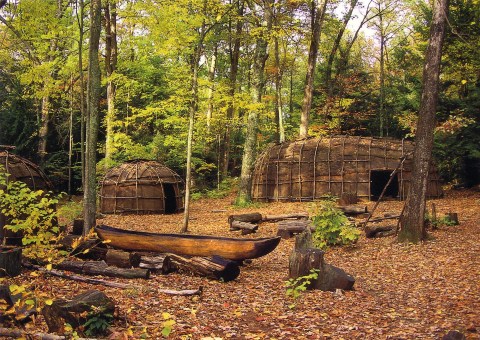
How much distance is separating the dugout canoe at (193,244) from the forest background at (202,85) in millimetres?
6360

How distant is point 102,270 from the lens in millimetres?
7684

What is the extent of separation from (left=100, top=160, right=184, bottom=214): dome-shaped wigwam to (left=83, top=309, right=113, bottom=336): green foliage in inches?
633

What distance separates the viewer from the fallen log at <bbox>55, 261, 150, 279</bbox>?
763 centimetres

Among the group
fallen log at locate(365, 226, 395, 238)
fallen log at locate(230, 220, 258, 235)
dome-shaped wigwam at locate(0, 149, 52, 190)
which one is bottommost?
fallen log at locate(230, 220, 258, 235)

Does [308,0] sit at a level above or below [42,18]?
above

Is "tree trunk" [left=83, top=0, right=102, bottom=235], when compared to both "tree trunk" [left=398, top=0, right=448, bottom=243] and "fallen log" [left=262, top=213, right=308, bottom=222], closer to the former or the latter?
"fallen log" [left=262, top=213, right=308, bottom=222]

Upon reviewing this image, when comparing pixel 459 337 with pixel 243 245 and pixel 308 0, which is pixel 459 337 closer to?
pixel 243 245

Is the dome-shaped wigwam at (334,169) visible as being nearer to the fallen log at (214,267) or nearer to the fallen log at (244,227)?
the fallen log at (244,227)

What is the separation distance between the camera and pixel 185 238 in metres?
8.70

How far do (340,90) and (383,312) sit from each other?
2521 centimetres

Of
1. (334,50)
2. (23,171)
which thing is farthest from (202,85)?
(334,50)

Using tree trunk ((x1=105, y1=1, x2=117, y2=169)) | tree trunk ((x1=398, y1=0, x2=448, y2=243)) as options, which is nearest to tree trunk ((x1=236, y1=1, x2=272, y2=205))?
tree trunk ((x1=105, y1=1, x2=117, y2=169))

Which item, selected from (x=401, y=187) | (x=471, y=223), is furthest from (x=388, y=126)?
(x=471, y=223)

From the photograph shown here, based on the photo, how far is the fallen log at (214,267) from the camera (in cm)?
791
